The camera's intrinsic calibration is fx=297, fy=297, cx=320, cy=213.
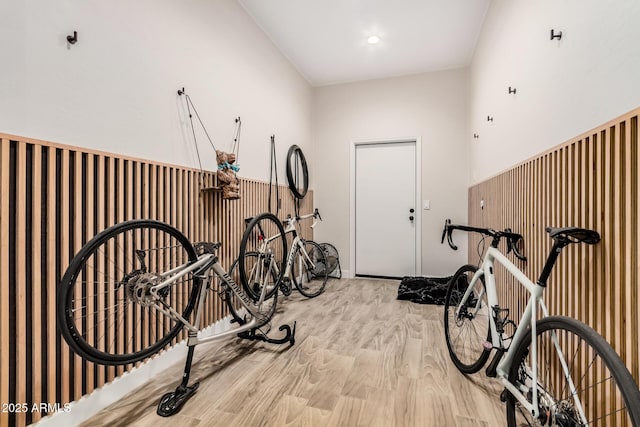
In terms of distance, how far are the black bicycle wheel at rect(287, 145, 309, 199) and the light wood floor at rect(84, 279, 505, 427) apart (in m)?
1.82

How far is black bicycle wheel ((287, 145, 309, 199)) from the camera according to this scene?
377 cm

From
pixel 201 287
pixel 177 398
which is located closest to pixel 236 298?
pixel 201 287

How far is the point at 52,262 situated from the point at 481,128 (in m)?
3.68

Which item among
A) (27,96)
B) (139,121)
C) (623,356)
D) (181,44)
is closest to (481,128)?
(623,356)

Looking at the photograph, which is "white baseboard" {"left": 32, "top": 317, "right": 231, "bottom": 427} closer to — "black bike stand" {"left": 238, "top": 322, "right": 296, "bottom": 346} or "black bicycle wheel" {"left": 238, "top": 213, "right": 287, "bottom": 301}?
"black bike stand" {"left": 238, "top": 322, "right": 296, "bottom": 346}

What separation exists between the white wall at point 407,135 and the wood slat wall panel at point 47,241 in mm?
3105

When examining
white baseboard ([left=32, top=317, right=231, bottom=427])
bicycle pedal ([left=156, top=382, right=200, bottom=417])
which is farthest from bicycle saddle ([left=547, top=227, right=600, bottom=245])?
white baseboard ([left=32, top=317, right=231, bottom=427])

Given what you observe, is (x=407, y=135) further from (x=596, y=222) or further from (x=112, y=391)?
(x=112, y=391)

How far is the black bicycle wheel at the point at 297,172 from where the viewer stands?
3771 millimetres

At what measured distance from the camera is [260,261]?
2.47 metres

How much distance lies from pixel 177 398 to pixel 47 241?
3.28ft

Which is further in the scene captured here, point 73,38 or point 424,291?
point 424,291

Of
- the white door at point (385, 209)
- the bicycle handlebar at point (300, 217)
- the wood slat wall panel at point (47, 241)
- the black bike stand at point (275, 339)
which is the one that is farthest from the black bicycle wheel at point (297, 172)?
the wood slat wall panel at point (47, 241)

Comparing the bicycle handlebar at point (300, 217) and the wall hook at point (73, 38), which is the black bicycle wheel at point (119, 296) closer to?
the wall hook at point (73, 38)
